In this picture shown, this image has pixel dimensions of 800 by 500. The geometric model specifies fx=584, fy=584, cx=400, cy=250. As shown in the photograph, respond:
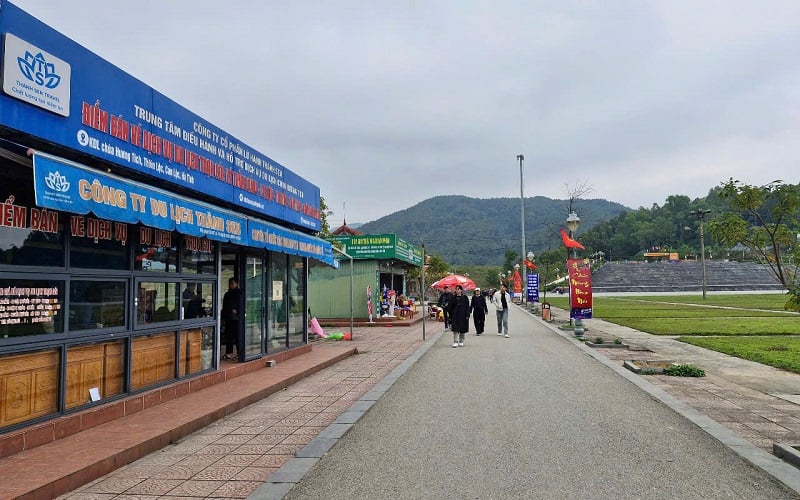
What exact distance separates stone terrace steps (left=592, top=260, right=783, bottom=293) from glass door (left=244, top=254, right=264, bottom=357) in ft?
264

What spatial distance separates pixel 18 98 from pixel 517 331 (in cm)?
1985

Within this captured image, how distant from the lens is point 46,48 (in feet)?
19.3

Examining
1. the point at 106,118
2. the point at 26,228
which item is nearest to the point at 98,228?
the point at 26,228

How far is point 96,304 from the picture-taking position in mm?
6965

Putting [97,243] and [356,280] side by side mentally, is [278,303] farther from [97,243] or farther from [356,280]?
[356,280]

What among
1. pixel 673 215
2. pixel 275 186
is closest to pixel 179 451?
pixel 275 186

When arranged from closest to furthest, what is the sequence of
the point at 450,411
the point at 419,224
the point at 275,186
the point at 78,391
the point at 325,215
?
the point at 78,391 < the point at 450,411 < the point at 275,186 < the point at 325,215 < the point at 419,224

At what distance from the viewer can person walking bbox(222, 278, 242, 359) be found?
1145cm

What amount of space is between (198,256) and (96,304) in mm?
2529

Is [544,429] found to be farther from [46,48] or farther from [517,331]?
[517,331]

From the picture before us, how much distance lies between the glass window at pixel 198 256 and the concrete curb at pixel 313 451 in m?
3.32

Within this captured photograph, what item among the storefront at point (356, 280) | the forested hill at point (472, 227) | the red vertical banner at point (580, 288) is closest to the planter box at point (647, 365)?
the red vertical banner at point (580, 288)

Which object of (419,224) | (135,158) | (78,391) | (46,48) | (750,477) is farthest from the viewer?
(419,224)

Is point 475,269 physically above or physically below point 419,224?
below
